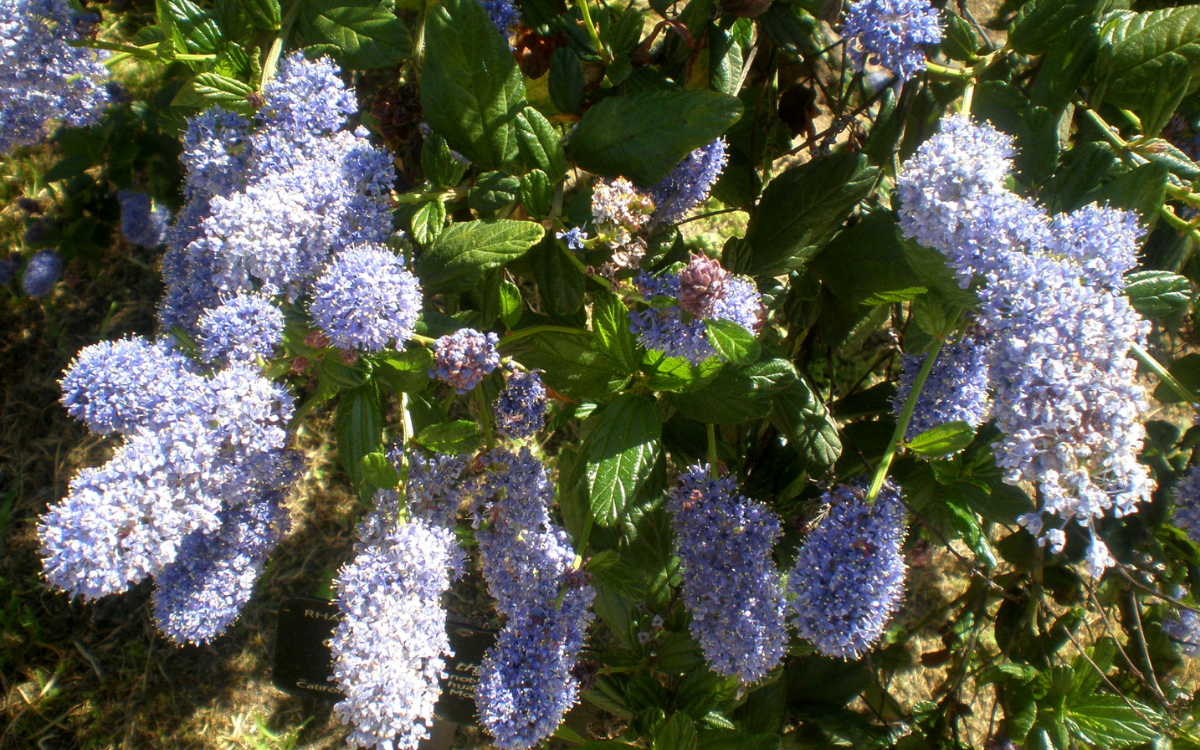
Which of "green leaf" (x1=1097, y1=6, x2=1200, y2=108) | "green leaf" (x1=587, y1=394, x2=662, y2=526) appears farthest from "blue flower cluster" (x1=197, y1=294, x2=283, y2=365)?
"green leaf" (x1=1097, y1=6, x2=1200, y2=108)

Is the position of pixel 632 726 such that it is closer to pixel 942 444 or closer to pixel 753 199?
pixel 942 444

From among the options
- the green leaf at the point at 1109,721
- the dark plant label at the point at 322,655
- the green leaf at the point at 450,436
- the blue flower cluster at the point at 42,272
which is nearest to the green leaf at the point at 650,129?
the green leaf at the point at 450,436

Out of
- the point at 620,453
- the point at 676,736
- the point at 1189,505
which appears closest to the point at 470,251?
the point at 620,453

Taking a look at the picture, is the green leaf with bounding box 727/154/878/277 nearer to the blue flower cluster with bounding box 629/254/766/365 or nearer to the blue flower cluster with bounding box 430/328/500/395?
the blue flower cluster with bounding box 629/254/766/365

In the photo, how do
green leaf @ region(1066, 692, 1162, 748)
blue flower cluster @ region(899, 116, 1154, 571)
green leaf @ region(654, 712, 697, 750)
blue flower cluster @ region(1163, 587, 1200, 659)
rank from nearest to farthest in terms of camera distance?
1. blue flower cluster @ region(899, 116, 1154, 571)
2. green leaf @ region(654, 712, 697, 750)
3. green leaf @ region(1066, 692, 1162, 748)
4. blue flower cluster @ region(1163, 587, 1200, 659)

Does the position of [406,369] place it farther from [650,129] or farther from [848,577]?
[848,577]

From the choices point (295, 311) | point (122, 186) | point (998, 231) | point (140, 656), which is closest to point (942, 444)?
point (998, 231)

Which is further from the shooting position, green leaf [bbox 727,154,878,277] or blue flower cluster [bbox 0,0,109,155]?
blue flower cluster [bbox 0,0,109,155]
